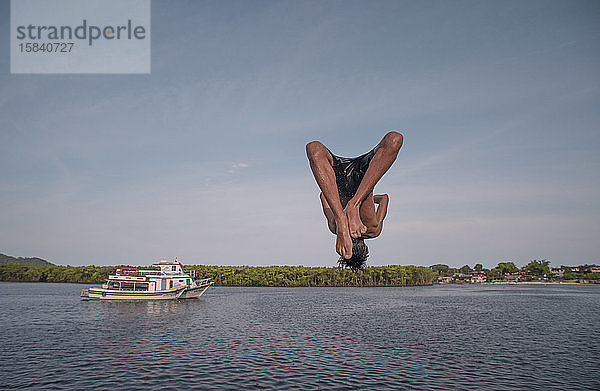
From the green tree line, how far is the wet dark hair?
543 feet

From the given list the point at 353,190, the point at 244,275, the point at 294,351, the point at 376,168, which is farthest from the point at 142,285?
the point at 244,275

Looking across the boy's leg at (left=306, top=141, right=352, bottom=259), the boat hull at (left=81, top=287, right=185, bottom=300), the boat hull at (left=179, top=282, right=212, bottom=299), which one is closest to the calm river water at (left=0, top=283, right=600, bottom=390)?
the boat hull at (left=81, top=287, right=185, bottom=300)

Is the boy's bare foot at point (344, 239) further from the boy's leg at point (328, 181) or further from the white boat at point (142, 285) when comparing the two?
the white boat at point (142, 285)

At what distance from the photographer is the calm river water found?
87.8 ft

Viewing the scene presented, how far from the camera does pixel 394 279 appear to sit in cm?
17575

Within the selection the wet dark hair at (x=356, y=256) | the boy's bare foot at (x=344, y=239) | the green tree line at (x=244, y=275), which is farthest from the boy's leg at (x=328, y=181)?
the green tree line at (x=244, y=275)

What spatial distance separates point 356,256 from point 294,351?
1282 inches

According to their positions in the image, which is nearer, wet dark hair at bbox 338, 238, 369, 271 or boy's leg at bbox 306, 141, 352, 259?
boy's leg at bbox 306, 141, 352, 259

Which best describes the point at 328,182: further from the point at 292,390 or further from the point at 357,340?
the point at 357,340

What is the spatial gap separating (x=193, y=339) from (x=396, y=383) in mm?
21510

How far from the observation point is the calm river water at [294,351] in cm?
2675

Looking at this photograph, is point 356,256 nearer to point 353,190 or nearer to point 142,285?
point 353,190

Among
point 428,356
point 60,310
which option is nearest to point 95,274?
point 60,310

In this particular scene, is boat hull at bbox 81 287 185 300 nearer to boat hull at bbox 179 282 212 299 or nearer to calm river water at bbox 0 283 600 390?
boat hull at bbox 179 282 212 299
